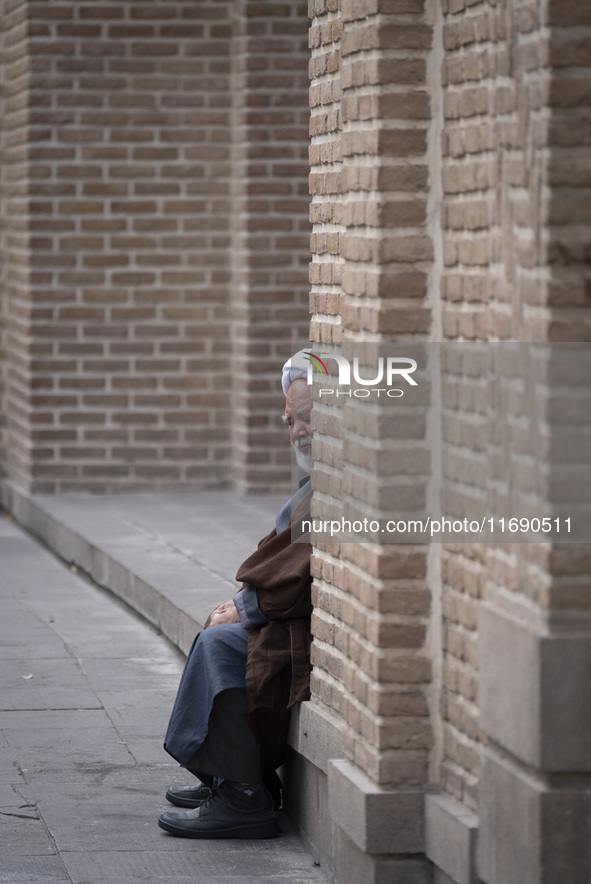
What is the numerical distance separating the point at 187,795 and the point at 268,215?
211 inches

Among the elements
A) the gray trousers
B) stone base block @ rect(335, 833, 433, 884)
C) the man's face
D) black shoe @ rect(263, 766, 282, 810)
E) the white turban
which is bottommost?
black shoe @ rect(263, 766, 282, 810)

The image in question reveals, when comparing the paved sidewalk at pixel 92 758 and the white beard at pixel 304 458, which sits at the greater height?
the white beard at pixel 304 458

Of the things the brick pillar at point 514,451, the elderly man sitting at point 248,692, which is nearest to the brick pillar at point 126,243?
the elderly man sitting at point 248,692

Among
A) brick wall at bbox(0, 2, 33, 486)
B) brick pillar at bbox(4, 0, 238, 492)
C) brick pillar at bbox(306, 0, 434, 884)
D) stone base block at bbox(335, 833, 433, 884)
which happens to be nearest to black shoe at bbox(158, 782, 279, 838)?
brick pillar at bbox(306, 0, 434, 884)

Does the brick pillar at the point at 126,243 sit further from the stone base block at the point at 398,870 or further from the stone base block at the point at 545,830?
the stone base block at the point at 545,830

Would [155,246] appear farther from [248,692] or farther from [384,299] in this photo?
[384,299]

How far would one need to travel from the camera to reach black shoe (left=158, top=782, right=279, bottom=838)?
4680 millimetres

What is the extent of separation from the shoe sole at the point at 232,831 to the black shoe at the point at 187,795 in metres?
0.18

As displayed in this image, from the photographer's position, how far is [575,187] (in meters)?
3.03

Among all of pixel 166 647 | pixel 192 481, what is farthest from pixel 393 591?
pixel 192 481

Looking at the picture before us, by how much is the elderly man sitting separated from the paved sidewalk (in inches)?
3.7

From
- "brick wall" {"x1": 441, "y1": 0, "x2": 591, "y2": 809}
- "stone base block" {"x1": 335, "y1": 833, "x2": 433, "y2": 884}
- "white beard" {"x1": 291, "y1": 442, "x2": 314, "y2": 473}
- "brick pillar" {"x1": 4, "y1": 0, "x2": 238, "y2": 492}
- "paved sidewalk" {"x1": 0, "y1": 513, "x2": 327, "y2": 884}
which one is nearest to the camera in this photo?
"brick wall" {"x1": 441, "y1": 0, "x2": 591, "y2": 809}

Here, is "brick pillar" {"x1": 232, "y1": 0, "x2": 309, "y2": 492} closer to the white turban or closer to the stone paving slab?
the stone paving slab

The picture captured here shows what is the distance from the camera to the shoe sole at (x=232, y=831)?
4652 mm
